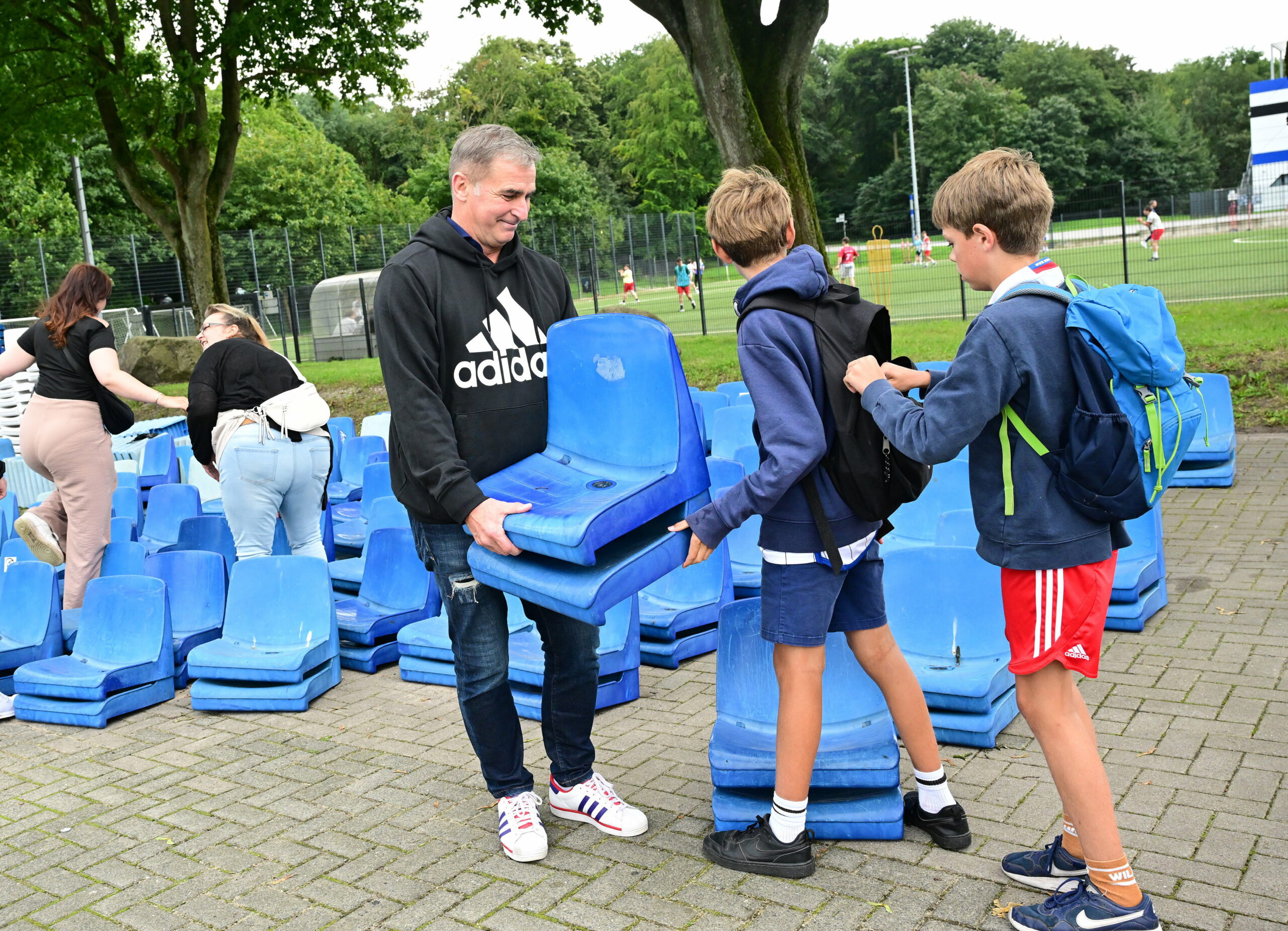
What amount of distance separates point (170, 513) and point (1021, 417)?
6250 mm

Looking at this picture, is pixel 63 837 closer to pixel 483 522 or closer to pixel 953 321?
pixel 483 522

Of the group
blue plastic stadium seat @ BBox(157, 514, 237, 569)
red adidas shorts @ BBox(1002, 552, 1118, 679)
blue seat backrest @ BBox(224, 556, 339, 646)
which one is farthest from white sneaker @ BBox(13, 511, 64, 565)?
red adidas shorts @ BBox(1002, 552, 1118, 679)

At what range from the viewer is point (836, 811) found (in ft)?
11.1

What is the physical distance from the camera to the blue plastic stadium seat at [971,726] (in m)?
3.98

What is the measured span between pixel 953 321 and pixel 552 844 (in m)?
15.2

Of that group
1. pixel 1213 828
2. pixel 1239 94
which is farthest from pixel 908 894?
pixel 1239 94

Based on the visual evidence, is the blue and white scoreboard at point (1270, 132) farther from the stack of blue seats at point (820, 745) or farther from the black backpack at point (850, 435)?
the black backpack at point (850, 435)

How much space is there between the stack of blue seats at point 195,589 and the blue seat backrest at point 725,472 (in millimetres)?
2578

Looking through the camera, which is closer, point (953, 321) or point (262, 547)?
point (262, 547)

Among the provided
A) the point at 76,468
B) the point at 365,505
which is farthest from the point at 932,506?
the point at 76,468

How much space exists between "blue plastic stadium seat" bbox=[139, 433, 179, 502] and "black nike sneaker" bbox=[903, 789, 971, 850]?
26.3 ft

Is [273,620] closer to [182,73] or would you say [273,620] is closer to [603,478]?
[603,478]

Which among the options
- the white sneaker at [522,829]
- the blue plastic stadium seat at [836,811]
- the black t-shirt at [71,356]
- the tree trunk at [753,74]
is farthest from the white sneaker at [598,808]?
the tree trunk at [753,74]

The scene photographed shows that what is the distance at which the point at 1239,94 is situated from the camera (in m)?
78.4
